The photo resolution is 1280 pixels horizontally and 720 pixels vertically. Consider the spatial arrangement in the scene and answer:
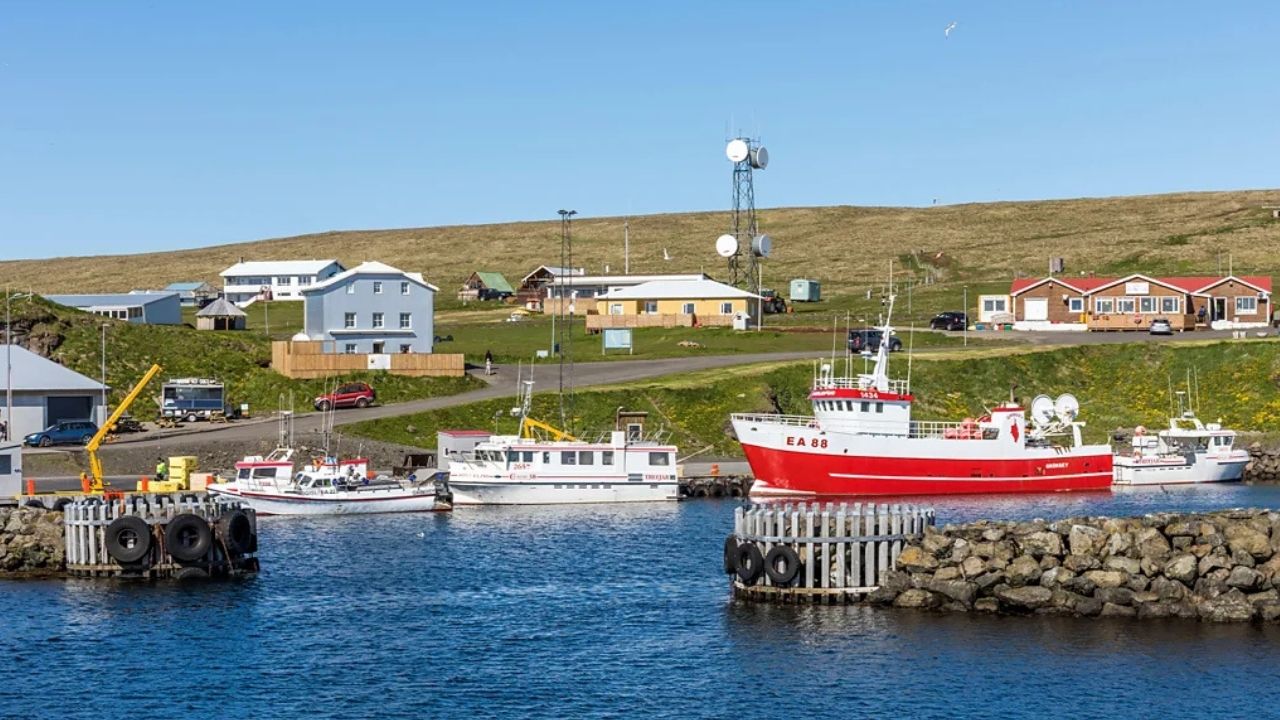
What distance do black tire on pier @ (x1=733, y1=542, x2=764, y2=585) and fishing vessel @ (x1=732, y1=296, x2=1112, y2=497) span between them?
Result: 97.2ft

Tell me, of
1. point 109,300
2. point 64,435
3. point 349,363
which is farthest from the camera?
point 109,300

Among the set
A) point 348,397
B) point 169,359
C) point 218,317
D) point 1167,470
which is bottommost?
point 1167,470

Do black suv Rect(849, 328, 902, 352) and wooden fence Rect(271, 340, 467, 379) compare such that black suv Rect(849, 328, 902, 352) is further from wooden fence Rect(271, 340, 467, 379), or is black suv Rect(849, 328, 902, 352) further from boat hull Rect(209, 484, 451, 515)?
boat hull Rect(209, 484, 451, 515)

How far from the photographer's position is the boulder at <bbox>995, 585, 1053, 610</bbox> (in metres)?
50.4

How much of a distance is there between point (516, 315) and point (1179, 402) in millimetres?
74872

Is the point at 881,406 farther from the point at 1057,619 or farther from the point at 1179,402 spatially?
the point at 1057,619

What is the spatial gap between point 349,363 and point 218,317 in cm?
4625

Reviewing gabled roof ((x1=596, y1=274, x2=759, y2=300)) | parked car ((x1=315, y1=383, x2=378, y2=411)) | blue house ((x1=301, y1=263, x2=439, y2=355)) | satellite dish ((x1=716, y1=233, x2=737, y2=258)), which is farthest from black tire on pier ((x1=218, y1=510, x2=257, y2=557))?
satellite dish ((x1=716, y1=233, x2=737, y2=258))

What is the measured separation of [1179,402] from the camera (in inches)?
4077

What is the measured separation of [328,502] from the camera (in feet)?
252

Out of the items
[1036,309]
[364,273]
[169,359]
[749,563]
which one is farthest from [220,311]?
[749,563]

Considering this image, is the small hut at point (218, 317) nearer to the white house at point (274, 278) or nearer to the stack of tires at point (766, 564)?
the white house at point (274, 278)

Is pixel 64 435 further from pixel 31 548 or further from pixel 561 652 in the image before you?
pixel 561 652

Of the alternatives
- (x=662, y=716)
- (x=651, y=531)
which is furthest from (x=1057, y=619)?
(x=651, y=531)
